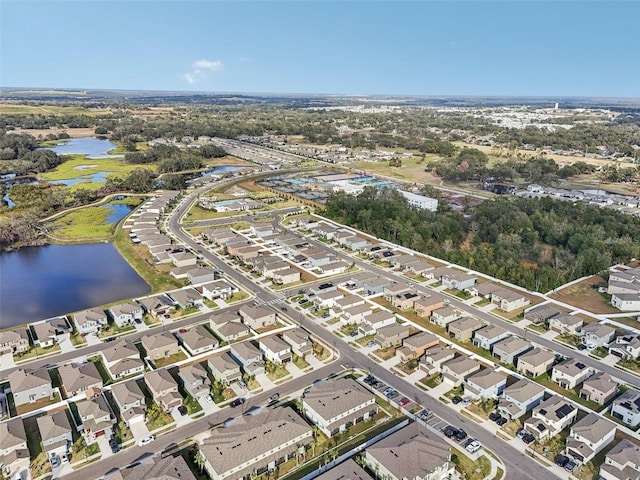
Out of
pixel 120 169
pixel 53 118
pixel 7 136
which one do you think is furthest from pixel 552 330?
pixel 53 118

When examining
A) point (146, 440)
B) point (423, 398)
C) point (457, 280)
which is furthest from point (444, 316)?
→ point (146, 440)

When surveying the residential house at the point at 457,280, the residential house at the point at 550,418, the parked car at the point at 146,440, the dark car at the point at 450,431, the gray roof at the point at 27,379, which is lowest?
the parked car at the point at 146,440

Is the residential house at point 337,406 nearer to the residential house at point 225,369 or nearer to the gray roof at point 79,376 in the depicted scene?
the residential house at point 225,369

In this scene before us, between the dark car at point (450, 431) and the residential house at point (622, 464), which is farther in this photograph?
the dark car at point (450, 431)

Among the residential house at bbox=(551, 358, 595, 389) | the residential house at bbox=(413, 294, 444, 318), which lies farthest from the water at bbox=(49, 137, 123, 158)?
the residential house at bbox=(551, 358, 595, 389)

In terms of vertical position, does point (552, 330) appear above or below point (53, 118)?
below

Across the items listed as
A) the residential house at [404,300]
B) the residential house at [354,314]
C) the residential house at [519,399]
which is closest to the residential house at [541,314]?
the residential house at [404,300]

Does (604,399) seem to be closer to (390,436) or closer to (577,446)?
(577,446)

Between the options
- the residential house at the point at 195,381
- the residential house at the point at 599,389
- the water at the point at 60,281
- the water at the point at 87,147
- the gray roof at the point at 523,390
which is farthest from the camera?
the water at the point at 87,147
